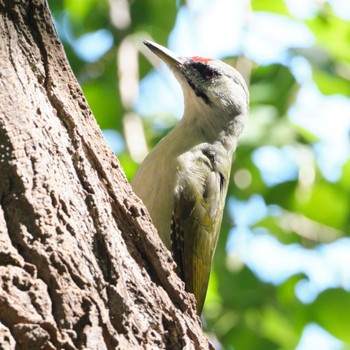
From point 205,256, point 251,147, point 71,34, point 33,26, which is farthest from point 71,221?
point 71,34

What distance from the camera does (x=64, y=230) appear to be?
8.38 feet

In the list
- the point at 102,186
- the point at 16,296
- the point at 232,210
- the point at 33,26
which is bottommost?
the point at 16,296

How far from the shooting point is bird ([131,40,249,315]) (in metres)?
4.46

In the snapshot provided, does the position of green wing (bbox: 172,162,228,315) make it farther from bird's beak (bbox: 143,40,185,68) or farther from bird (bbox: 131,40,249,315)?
bird's beak (bbox: 143,40,185,68)

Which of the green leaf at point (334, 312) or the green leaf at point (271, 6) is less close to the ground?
the green leaf at point (271, 6)

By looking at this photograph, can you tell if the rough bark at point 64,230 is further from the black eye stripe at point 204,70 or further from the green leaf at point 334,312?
the green leaf at point 334,312

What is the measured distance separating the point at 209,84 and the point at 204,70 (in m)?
0.10

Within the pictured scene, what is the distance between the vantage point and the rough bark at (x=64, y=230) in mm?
2400

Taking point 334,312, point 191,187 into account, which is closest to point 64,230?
point 191,187

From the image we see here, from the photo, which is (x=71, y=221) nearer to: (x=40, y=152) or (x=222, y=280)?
(x=40, y=152)

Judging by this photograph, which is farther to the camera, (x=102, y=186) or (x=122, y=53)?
(x=122, y=53)

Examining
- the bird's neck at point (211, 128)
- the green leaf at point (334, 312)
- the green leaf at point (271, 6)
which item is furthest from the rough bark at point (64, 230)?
the green leaf at point (271, 6)

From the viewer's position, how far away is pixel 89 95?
238 inches

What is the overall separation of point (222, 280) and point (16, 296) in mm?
3689
